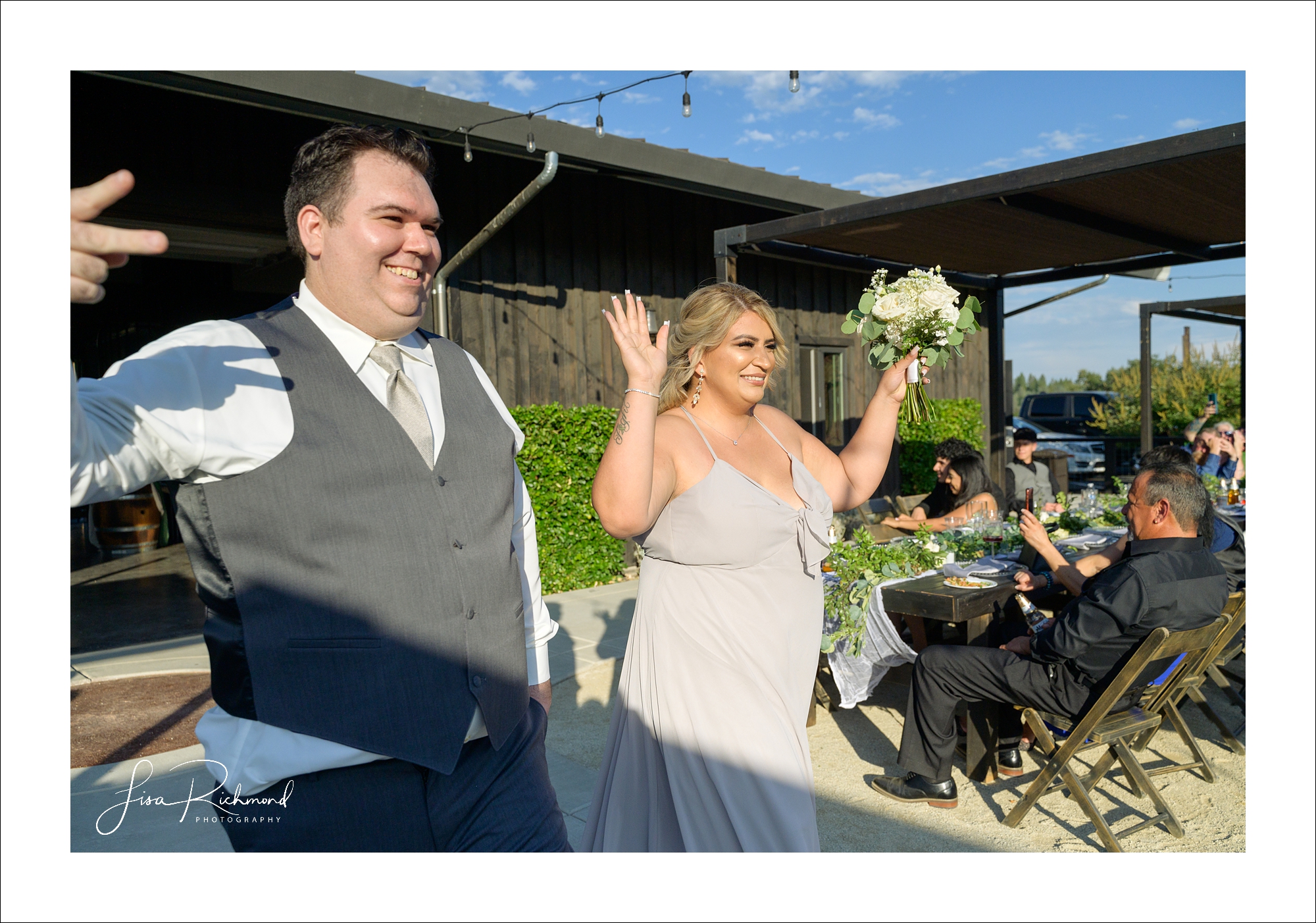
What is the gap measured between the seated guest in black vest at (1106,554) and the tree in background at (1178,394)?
1440 cm

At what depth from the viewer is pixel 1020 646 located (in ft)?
13.5

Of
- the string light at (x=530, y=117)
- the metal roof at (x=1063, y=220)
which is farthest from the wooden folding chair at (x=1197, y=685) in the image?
the string light at (x=530, y=117)

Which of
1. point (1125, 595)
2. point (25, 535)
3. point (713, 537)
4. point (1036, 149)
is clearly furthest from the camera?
point (1036, 149)

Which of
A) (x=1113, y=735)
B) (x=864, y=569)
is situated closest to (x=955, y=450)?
(x=864, y=569)

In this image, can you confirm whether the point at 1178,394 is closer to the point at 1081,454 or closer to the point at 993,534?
the point at 1081,454

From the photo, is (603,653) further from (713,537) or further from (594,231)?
(594,231)

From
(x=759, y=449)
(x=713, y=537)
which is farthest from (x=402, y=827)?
(x=759, y=449)

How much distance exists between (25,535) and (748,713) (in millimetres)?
1928

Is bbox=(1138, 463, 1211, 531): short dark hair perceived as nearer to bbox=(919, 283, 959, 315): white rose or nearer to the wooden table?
the wooden table

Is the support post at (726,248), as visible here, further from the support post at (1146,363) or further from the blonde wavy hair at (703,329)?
the support post at (1146,363)

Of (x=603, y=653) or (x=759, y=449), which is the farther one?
(x=603, y=653)

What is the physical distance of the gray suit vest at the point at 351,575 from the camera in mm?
1549

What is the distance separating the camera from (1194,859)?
2.71m

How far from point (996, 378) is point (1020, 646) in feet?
17.8
